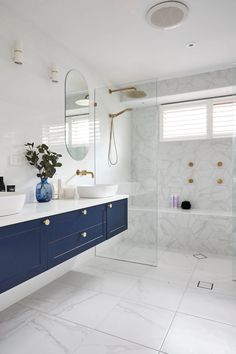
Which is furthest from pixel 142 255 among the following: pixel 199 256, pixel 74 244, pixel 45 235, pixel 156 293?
pixel 45 235

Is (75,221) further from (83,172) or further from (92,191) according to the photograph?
(83,172)

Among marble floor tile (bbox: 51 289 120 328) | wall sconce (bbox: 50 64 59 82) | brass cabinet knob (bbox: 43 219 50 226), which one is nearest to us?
brass cabinet knob (bbox: 43 219 50 226)

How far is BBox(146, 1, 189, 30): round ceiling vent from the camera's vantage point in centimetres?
199

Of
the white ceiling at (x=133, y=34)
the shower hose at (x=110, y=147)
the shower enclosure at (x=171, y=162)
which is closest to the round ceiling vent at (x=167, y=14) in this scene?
the white ceiling at (x=133, y=34)

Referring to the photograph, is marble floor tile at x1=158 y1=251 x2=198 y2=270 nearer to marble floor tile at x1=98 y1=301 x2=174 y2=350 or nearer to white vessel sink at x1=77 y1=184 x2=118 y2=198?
marble floor tile at x1=98 y1=301 x2=174 y2=350

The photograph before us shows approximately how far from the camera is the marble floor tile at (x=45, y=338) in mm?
1547

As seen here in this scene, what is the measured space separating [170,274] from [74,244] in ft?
4.30

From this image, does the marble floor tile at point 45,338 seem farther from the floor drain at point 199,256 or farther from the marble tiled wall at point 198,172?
the marble tiled wall at point 198,172

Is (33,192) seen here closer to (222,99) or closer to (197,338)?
(197,338)

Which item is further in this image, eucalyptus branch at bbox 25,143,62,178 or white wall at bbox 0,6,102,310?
eucalyptus branch at bbox 25,143,62,178

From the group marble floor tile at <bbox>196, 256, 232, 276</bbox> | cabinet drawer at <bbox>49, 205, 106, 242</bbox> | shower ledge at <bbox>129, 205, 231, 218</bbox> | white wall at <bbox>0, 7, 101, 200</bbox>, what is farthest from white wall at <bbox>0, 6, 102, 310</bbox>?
marble floor tile at <bbox>196, 256, 232, 276</bbox>

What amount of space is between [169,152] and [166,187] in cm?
59

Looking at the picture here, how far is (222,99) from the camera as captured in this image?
371 cm

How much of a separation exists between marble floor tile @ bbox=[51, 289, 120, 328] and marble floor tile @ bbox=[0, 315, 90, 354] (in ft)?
0.25
